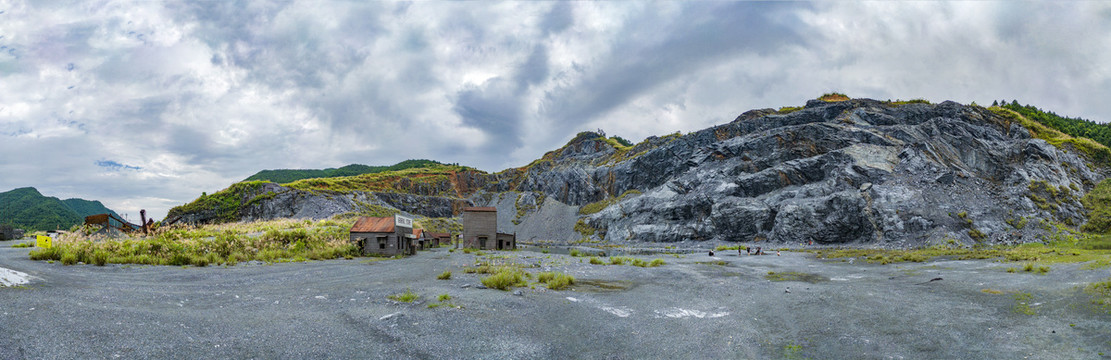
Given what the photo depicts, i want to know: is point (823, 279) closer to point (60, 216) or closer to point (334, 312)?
point (334, 312)

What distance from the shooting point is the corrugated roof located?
3231 centimetres

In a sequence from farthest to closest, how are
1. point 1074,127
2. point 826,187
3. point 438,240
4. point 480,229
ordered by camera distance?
1. point 1074,127
2. point 826,187
3. point 438,240
4. point 480,229

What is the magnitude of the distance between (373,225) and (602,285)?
21553 mm

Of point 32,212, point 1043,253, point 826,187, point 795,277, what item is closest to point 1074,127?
point 826,187

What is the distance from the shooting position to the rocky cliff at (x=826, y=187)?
55719 mm

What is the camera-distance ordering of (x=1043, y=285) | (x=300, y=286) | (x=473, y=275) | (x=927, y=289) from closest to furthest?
(x=300, y=286) < (x=1043, y=285) < (x=927, y=289) < (x=473, y=275)

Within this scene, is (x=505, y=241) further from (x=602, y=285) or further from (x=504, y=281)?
(x=504, y=281)

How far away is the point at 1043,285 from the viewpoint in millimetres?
16281

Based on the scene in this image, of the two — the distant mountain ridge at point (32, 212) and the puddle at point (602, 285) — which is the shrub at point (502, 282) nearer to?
the puddle at point (602, 285)

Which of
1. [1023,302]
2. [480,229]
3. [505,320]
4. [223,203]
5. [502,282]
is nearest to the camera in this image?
[505,320]

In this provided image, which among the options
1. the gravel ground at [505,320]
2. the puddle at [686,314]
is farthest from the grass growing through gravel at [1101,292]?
the puddle at [686,314]

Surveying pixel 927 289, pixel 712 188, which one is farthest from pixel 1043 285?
pixel 712 188

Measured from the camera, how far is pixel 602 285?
743 inches

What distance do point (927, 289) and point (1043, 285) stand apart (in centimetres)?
360
